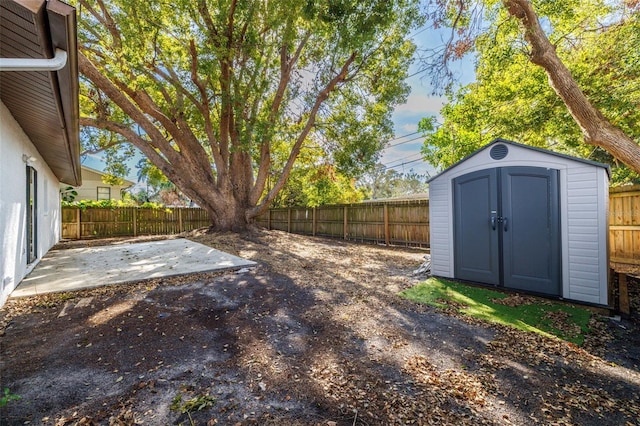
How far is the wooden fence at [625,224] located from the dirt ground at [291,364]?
11.2 feet

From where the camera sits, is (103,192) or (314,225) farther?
(103,192)

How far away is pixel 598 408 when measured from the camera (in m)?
1.91

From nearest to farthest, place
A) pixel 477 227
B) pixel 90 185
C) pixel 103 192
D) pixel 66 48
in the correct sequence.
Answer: pixel 66 48
pixel 477 227
pixel 90 185
pixel 103 192

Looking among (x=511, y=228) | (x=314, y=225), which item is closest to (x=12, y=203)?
(x=511, y=228)

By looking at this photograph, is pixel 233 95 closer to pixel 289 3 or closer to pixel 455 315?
pixel 289 3

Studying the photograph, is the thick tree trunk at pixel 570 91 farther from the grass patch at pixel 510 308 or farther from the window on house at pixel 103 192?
the window on house at pixel 103 192

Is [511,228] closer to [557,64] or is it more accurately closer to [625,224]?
[557,64]

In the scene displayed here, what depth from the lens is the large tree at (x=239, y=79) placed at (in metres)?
6.85

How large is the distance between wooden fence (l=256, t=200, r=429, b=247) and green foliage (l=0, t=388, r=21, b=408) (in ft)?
29.2

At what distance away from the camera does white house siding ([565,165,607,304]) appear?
3664 millimetres

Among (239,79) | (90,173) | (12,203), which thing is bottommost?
(12,203)

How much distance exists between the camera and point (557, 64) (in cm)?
523

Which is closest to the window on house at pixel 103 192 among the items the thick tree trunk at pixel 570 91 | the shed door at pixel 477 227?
the shed door at pixel 477 227

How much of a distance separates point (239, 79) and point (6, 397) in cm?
843
